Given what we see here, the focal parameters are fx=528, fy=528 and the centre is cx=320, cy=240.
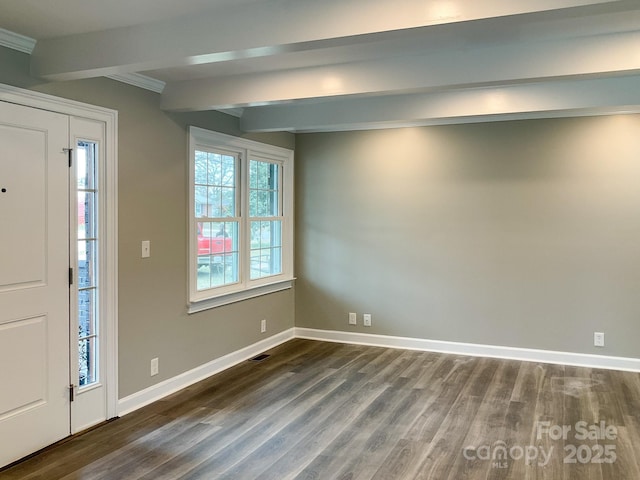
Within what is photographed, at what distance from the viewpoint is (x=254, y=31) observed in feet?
7.91

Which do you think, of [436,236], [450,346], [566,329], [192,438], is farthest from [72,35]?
[566,329]

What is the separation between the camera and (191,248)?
439cm

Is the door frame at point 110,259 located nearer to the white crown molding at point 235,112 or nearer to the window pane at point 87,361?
the window pane at point 87,361

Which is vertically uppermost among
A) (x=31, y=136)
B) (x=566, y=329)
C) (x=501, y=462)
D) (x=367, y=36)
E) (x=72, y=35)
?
(x=72, y=35)

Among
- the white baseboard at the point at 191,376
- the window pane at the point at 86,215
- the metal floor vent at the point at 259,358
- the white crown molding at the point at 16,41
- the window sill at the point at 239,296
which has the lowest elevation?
the metal floor vent at the point at 259,358

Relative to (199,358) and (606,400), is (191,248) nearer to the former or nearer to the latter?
(199,358)

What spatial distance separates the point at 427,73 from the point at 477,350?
3.14m

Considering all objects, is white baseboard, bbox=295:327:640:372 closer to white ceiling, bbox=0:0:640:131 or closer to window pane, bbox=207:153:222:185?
window pane, bbox=207:153:222:185

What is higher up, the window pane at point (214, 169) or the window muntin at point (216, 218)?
the window pane at point (214, 169)

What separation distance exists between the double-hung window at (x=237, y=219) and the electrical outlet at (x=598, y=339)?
3125 millimetres

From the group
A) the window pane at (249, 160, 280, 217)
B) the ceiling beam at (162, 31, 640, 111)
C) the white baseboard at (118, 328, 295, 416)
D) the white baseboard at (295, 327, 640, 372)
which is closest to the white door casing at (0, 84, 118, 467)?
the white baseboard at (118, 328, 295, 416)

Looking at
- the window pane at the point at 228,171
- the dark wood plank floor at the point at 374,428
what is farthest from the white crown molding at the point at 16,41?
the dark wood plank floor at the point at 374,428

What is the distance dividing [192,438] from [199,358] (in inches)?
48.2

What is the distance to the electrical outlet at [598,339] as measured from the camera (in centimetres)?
490
